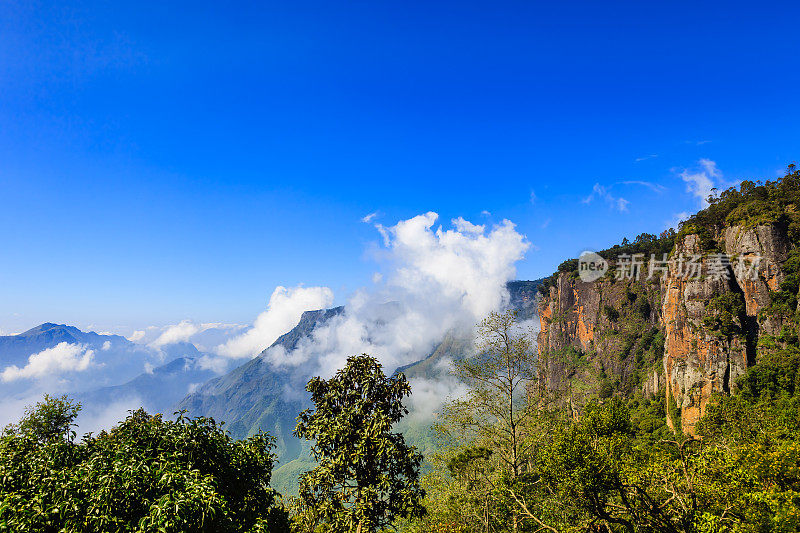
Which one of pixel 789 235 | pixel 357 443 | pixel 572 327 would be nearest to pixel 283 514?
pixel 357 443

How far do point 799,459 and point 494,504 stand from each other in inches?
563

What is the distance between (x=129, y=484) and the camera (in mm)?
7254

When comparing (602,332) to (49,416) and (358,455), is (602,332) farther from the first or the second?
(49,416)

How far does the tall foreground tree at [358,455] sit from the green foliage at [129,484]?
1.80 metres

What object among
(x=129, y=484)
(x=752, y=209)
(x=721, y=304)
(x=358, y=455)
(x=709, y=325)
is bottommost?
(x=358, y=455)

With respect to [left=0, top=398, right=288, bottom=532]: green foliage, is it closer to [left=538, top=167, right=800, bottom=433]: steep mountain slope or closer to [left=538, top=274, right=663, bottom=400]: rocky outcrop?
[left=538, top=167, right=800, bottom=433]: steep mountain slope

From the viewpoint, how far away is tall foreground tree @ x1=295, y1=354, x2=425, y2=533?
1114 cm

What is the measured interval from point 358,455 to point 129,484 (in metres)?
5.78

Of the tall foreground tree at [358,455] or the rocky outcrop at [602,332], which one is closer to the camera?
the tall foreground tree at [358,455]

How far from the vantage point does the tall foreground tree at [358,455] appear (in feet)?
36.6

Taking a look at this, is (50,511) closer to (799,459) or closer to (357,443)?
(357,443)

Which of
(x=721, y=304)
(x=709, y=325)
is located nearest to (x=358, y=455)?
(x=709, y=325)

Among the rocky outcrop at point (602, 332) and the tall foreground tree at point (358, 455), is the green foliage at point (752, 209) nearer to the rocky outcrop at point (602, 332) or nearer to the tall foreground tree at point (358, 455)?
the rocky outcrop at point (602, 332)

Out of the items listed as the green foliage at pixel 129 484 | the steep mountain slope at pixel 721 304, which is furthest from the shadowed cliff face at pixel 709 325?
the green foliage at pixel 129 484
